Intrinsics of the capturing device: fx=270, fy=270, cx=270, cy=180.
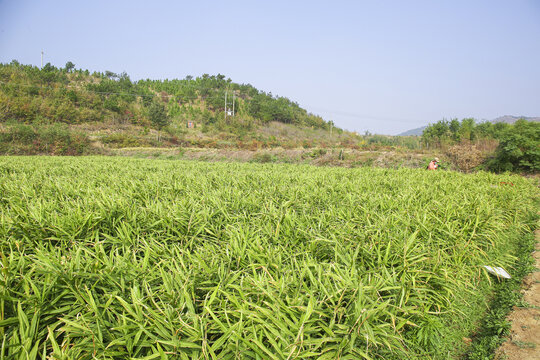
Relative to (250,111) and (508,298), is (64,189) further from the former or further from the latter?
(250,111)

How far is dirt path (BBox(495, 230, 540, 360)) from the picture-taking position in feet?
6.24

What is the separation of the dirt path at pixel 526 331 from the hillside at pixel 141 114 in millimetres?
19480

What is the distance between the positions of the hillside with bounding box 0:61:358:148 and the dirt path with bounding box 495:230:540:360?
19.5m

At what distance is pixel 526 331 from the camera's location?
2133 millimetres

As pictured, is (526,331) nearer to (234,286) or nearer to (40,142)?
(234,286)

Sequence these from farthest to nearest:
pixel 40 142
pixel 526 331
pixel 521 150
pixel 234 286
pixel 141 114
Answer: pixel 141 114
pixel 40 142
pixel 521 150
pixel 526 331
pixel 234 286

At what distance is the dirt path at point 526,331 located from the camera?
6.24ft

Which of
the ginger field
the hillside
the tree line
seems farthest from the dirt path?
the tree line

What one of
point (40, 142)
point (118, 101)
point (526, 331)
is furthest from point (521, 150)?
point (118, 101)

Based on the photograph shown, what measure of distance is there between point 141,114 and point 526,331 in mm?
40425

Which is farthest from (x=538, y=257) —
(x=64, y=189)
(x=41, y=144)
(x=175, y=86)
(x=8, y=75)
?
(x=175, y=86)

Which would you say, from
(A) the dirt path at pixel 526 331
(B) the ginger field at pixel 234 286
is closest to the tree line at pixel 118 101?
(B) the ginger field at pixel 234 286

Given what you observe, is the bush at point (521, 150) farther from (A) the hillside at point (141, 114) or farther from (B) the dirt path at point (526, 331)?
(B) the dirt path at point (526, 331)

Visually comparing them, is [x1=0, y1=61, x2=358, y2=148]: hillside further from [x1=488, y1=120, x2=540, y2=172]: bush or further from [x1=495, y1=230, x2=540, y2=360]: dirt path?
[x1=495, y1=230, x2=540, y2=360]: dirt path
